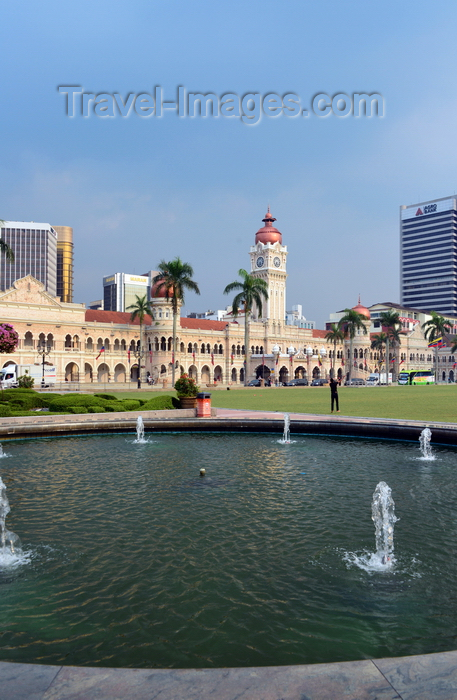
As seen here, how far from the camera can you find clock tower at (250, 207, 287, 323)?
106 metres

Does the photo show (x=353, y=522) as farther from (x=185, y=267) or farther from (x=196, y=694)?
(x=185, y=267)

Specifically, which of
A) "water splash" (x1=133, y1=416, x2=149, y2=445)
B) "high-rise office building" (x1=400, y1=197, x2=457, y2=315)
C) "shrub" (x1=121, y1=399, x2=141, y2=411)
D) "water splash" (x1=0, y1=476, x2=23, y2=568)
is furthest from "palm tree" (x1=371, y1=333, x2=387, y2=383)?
"water splash" (x1=0, y1=476, x2=23, y2=568)

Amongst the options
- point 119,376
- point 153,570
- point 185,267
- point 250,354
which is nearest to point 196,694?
point 153,570

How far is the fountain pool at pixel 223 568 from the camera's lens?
5.41 m

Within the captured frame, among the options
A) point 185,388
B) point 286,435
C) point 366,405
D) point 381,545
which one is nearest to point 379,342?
point 366,405

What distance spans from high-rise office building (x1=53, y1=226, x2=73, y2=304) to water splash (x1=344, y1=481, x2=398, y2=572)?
179 meters

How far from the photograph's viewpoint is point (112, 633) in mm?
5613

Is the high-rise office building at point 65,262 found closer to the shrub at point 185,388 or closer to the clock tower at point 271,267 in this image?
the clock tower at point 271,267

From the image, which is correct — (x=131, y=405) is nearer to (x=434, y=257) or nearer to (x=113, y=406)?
(x=113, y=406)

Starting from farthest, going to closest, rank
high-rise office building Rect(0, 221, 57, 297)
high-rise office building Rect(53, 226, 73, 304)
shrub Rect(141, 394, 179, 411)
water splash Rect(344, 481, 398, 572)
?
high-rise office building Rect(53, 226, 73, 304), high-rise office building Rect(0, 221, 57, 297), shrub Rect(141, 394, 179, 411), water splash Rect(344, 481, 398, 572)

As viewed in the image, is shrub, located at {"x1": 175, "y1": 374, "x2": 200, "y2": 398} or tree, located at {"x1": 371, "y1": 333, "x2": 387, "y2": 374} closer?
shrub, located at {"x1": 175, "y1": 374, "x2": 200, "y2": 398}

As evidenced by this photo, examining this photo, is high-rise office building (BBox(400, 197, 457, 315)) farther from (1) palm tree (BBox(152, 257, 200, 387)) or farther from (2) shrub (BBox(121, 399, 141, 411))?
(2) shrub (BBox(121, 399, 141, 411))

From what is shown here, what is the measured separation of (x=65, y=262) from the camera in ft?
600

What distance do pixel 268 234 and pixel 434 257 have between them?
107578 mm
